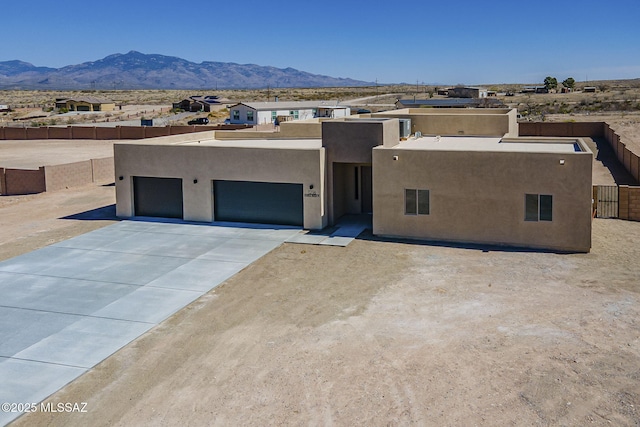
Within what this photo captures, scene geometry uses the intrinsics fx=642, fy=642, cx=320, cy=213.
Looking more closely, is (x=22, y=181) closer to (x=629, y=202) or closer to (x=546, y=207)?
(x=546, y=207)

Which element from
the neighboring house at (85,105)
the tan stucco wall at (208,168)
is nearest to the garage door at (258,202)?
the tan stucco wall at (208,168)

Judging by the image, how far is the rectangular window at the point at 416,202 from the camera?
2273 centimetres

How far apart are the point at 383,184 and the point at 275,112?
5463 centimetres

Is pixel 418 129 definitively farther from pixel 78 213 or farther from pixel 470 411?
pixel 470 411

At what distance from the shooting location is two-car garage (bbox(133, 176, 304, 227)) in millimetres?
25234

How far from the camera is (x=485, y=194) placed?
2188 cm

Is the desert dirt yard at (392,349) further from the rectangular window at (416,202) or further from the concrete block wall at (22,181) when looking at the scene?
the concrete block wall at (22,181)

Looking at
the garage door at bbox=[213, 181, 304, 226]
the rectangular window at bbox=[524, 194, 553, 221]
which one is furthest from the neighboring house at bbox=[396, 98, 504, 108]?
the rectangular window at bbox=[524, 194, 553, 221]

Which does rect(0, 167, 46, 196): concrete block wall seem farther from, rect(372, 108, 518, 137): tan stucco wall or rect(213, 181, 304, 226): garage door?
rect(372, 108, 518, 137): tan stucco wall

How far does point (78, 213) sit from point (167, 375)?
18487mm

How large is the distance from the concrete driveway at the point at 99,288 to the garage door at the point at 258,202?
70 cm

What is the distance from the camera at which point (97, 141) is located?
213ft

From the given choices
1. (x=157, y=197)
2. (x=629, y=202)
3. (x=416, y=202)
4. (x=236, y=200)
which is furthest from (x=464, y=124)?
(x=157, y=197)

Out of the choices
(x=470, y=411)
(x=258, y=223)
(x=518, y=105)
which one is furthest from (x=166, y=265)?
(x=518, y=105)
